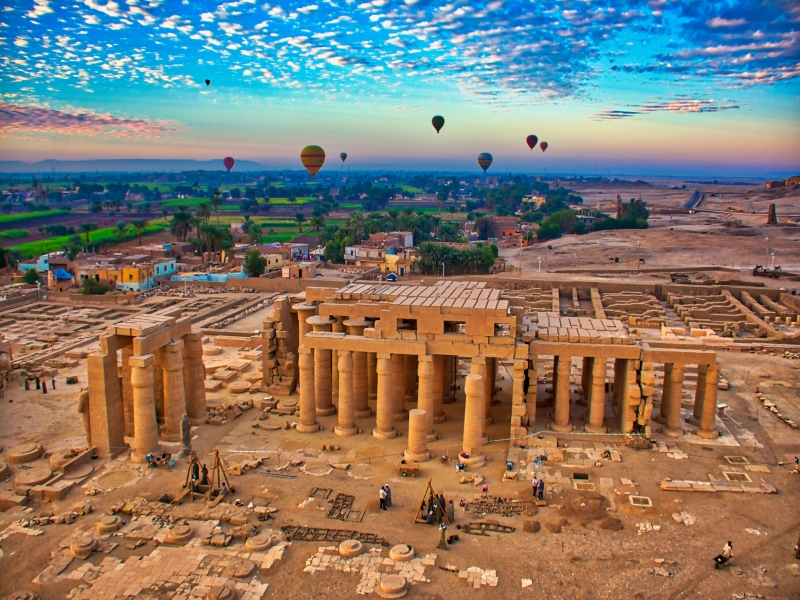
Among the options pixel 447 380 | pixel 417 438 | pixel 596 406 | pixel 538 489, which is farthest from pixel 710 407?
pixel 417 438

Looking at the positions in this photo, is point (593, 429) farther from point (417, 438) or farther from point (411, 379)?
point (411, 379)

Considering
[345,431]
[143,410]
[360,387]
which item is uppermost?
[143,410]

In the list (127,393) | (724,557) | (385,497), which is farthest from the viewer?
(127,393)

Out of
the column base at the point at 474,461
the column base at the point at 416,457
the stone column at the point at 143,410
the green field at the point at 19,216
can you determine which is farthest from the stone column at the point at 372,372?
the green field at the point at 19,216

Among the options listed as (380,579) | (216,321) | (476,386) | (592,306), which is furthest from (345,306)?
(592,306)

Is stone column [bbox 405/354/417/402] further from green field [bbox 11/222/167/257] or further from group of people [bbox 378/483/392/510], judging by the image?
green field [bbox 11/222/167/257]

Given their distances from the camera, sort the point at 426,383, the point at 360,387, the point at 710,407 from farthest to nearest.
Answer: the point at 360,387 → the point at 710,407 → the point at 426,383

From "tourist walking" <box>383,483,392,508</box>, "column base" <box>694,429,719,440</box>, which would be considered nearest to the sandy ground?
"tourist walking" <box>383,483,392,508</box>

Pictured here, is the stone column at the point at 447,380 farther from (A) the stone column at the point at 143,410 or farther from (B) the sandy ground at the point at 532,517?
(A) the stone column at the point at 143,410
